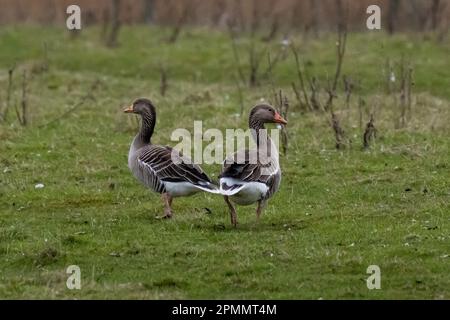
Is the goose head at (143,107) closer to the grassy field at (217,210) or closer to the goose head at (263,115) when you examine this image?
the grassy field at (217,210)

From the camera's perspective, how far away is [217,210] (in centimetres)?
1113

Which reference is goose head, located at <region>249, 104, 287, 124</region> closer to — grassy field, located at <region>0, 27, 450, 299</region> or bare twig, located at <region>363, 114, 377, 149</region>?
grassy field, located at <region>0, 27, 450, 299</region>

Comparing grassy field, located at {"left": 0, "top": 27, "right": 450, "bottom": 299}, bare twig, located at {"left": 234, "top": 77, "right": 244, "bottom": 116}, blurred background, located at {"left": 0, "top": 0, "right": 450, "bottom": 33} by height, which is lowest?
grassy field, located at {"left": 0, "top": 27, "right": 450, "bottom": 299}

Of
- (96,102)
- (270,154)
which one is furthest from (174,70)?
(270,154)

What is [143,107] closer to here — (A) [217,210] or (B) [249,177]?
(A) [217,210]

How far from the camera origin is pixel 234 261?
8.89 m

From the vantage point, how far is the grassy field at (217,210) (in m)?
8.40

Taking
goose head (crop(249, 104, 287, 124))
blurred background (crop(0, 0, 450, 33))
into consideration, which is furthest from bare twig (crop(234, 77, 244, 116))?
blurred background (crop(0, 0, 450, 33))

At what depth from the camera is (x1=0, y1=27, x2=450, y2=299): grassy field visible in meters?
8.40

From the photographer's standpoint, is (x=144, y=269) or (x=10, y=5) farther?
(x=10, y=5)

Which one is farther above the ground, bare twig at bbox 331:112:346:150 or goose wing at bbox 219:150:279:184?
bare twig at bbox 331:112:346:150

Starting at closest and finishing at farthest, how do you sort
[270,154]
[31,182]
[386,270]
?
[386,270] → [270,154] → [31,182]
